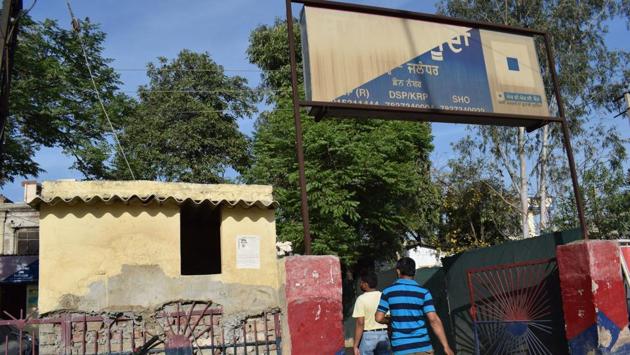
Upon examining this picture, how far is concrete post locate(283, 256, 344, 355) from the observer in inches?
235

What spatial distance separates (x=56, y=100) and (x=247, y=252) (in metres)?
13.9

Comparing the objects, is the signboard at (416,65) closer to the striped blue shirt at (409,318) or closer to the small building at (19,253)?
the striped blue shirt at (409,318)

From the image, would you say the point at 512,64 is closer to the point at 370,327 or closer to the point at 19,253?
the point at 370,327

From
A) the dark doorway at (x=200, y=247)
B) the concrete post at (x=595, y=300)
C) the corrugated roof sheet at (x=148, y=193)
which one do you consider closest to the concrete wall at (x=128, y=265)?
the corrugated roof sheet at (x=148, y=193)

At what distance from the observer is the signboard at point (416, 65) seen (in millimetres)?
7098

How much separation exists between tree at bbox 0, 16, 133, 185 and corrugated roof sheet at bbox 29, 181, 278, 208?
11.8 meters

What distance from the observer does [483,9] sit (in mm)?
22828

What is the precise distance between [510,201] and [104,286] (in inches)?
809

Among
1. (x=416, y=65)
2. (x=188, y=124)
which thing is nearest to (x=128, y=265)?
(x=416, y=65)

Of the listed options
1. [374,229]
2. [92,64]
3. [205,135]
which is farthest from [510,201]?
[92,64]

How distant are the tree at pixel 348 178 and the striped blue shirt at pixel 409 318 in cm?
1173

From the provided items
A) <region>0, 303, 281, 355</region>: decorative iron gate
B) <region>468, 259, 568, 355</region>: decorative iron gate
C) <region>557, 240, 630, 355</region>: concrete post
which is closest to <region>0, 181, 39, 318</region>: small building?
<region>0, 303, 281, 355</region>: decorative iron gate

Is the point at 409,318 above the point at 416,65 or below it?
below

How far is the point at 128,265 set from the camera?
834cm
